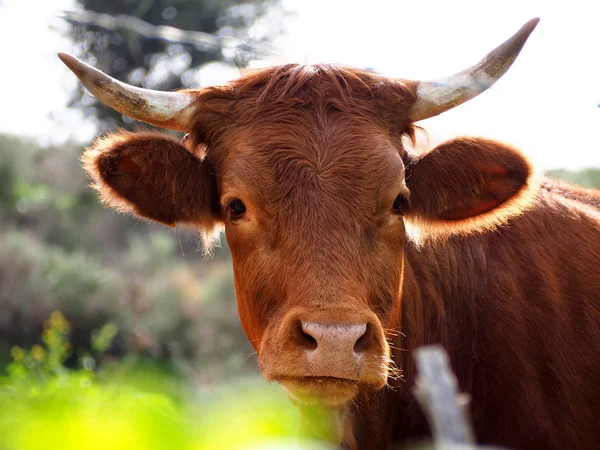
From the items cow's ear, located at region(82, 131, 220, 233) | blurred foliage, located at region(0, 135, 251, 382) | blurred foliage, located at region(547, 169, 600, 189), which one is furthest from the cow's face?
blurred foliage, located at region(547, 169, 600, 189)

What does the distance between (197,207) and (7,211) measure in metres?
19.0

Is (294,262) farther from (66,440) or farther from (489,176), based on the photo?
(66,440)

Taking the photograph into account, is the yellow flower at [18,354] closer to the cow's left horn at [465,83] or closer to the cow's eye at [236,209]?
the cow's eye at [236,209]

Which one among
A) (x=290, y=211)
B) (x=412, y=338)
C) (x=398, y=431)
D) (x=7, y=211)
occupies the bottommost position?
(x=398, y=431)

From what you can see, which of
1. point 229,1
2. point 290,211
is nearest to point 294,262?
point 290,211

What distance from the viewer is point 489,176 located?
163 inches

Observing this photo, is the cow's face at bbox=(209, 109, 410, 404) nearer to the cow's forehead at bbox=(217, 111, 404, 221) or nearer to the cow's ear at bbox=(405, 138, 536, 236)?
the cow's forehead at bbox=(217, 111, 404, 221)

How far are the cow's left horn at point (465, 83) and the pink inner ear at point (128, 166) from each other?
1466 millimetres

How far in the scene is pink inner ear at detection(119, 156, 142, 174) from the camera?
407 cm

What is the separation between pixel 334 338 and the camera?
3.07 m

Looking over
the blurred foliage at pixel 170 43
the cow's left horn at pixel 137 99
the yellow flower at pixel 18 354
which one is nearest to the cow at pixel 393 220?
the cow's left horn at pixel 137 99

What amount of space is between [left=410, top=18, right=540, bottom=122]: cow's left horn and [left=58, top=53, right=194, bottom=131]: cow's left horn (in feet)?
4.00

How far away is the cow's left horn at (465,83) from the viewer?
12.3ft

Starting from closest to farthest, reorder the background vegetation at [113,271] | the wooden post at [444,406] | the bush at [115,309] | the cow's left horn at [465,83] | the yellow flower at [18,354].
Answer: the wooden post at [444,406] → the cow's left horn at [465,83] → the yellow flower at [18,354] → the background vegetation at [113,271] → the bush at [115,309]
